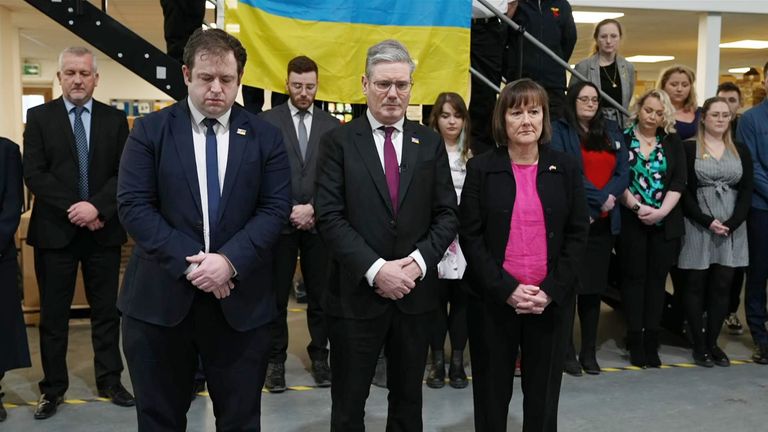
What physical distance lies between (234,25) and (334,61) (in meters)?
0.61

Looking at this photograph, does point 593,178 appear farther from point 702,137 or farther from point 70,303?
point 70,303

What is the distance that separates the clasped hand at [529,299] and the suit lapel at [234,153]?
1188 millimetres

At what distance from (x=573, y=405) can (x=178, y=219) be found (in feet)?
8.46

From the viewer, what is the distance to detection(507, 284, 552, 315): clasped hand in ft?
10.2

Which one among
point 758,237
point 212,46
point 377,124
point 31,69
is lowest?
point 758,237

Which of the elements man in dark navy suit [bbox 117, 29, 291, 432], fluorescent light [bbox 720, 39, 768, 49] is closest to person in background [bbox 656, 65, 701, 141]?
A: man in dark navy suit [bbox 117, 29, 291, 432]

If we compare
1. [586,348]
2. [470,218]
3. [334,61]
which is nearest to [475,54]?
[334,61]

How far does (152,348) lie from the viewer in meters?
2.65

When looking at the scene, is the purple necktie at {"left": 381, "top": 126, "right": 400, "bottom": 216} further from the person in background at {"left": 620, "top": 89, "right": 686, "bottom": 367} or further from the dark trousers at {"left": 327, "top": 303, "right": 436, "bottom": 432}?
the person in background at {"left": 620, "top": 89, "right": 686, "bottom": 367}

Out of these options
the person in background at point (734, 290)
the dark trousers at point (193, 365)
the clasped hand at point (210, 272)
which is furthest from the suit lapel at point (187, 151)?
the person in background at point (734, 290)

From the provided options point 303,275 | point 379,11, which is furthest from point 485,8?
point 303,275

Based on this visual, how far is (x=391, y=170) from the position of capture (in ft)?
9.91

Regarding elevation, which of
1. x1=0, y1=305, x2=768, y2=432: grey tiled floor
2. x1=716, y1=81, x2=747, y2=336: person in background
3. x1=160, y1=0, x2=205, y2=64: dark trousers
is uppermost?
x1=160, y1=0, x2=205, y2=64: dark trousers

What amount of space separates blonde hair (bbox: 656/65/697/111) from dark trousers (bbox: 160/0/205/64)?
118 inches
